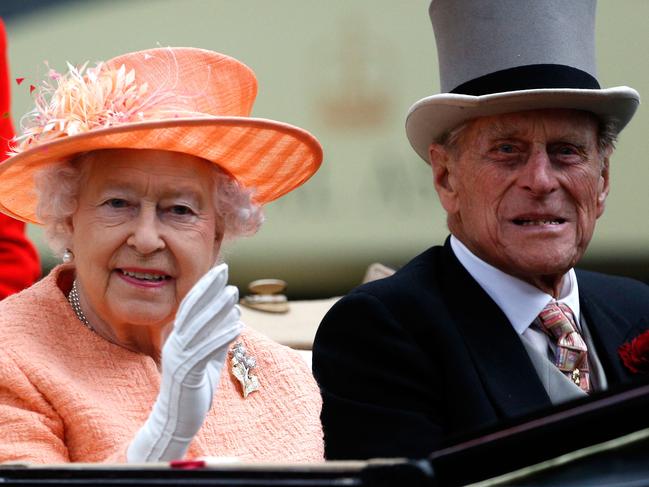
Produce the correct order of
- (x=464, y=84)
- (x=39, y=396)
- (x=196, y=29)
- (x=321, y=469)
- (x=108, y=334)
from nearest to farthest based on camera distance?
(x=321, y=469) < (x=39, y=396) < (x=108, y=334) < (x=464, y=84) < (x=196, y=29)

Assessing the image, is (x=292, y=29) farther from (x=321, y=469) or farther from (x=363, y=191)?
(x=321, y=469)

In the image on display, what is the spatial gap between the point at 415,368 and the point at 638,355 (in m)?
0.51

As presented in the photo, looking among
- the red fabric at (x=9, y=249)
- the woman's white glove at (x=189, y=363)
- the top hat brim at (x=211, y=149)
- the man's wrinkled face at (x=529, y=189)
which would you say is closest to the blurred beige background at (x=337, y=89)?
the red fabric at (x=9, y=249)

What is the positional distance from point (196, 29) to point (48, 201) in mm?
2339

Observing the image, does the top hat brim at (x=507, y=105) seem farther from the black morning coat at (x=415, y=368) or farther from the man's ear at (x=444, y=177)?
the black morning coat at (x=415, y=368)

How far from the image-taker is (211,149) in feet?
9.48

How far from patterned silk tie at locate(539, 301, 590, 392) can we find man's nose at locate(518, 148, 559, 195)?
11.4 inches

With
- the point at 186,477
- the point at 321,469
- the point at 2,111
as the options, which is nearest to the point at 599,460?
the point at 321,469

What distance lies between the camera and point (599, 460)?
1.52m

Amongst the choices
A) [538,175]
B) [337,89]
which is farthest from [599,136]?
[337,89]

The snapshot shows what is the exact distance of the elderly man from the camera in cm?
276

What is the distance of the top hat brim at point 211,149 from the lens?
2725 mm

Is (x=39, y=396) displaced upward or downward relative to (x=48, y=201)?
downward

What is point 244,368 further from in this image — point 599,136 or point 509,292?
point 599,136
